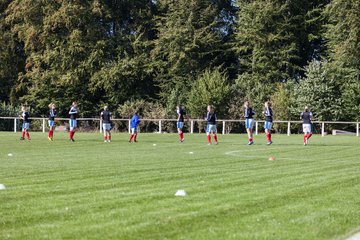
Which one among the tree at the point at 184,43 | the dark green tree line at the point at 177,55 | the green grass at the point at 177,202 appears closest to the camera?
the green grass at the point at 177,202

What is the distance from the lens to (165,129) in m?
56.1

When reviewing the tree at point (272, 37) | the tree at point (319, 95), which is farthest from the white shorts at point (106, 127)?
the tree at point (272, 37)

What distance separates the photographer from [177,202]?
10.4m

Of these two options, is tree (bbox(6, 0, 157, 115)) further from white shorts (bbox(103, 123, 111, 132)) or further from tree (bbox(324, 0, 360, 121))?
Answer: white shorts (bbox(103, 123, 111, 132))

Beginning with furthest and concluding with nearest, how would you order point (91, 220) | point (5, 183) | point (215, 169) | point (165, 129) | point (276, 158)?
point (165, 129), point (276, 158), point (215, 169), point (5, 183), point (91, 220)

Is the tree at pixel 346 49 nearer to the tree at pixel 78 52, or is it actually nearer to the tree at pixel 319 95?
the tree at pixel 319 95

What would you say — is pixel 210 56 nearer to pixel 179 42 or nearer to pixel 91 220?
pixel 179 42

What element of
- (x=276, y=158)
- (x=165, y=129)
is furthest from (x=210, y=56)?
(x=276, y=158)

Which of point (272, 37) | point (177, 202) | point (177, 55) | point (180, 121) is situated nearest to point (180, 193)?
point (177, 202)

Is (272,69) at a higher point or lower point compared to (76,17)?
lower

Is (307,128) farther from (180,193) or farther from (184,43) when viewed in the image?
Answer: (184,43)

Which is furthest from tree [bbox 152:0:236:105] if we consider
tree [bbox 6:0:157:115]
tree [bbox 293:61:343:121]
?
tree [bbox 293:61:343:121]

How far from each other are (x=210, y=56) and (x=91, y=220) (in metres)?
53.8

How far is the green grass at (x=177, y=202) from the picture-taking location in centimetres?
824
